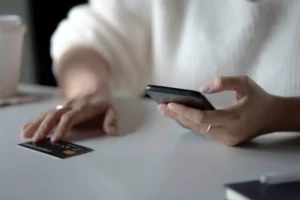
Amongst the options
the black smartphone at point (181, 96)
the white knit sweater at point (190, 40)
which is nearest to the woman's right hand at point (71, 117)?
the black smartphone at point (181, 96)

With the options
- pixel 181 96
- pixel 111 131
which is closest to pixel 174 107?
pixel 181 96

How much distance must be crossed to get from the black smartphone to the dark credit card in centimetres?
13

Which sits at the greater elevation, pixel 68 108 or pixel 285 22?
pixel 285 22

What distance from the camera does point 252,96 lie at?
0.73m

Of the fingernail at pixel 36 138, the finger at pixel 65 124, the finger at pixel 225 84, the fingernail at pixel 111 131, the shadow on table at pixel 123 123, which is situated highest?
the finger at pixel 225 84

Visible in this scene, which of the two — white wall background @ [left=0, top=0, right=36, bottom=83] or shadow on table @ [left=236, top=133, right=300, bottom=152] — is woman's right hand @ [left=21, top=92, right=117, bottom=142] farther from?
white wall background @ [left=0, top=0, right=36, bottom=83]

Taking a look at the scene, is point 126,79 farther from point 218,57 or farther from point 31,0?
point 31,0

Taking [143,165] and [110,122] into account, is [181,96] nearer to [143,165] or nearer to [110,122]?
[143,165]

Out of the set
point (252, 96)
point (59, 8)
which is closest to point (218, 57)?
point (252, 96)

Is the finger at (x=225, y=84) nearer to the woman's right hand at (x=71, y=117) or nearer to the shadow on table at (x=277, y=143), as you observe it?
the shadow on table at (x=277, y=143)

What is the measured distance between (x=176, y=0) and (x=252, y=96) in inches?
18.5

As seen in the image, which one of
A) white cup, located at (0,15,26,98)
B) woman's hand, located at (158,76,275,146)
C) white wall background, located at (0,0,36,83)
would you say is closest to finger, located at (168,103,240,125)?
woman's hand, located at (158,76,275,146)

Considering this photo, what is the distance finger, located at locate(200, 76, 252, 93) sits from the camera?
26.9 inches

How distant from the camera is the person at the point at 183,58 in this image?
2.56 ft
